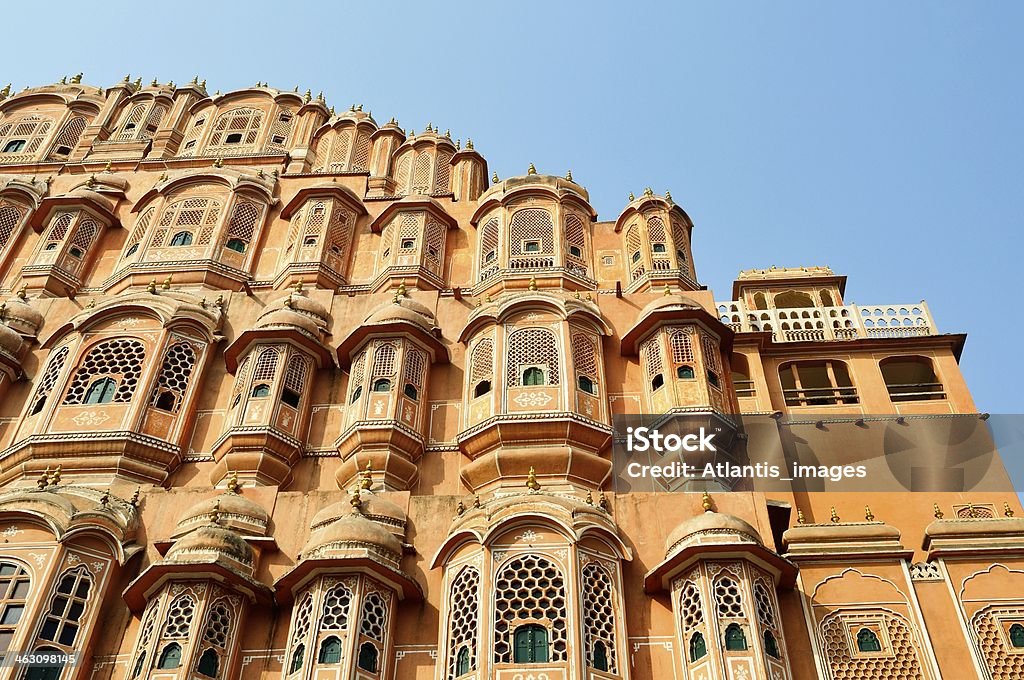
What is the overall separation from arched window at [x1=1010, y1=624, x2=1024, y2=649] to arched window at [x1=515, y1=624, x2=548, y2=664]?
704 cm

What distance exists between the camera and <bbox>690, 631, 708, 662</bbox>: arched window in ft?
48.9

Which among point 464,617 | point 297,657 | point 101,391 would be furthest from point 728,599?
point 101,391

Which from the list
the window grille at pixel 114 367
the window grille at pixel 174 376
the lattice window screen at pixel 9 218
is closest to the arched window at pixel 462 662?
the window grille at pixel 174 376

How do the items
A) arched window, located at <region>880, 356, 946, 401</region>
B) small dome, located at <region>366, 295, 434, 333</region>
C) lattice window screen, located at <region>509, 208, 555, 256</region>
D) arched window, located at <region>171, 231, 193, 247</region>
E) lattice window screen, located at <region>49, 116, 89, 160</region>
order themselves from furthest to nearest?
lattice window screen, located at <region>49, 116, 89, 160</region>
arched window, located at <region>171, 231, 193, 247</region>
lattice window screen, located at <region>509, 208, 555, 256</region>
arched window, located at <region>880, 356, 946, 401</region>
small dome, located at <region>366, 295, 434, 333</region>

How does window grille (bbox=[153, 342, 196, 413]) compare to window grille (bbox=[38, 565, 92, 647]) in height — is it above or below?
above

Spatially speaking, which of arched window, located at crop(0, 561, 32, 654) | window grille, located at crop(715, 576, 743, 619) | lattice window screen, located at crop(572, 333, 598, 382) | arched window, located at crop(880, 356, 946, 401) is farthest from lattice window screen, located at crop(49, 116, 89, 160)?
window grille, located at crop(715, 576, 743, 619)

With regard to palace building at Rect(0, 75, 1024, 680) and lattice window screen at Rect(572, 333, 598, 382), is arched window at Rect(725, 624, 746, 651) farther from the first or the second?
lattice window screen at Rect(572, 333, 598, 382)

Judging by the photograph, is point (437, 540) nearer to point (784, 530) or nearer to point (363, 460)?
point (363, 460)

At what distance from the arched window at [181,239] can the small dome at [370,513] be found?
11.1 m

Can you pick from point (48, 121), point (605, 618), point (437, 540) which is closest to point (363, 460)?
point (437, 540)

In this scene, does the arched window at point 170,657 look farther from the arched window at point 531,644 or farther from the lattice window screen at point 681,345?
the lattice window screen at point 681,345

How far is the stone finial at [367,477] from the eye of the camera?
18.2 metres

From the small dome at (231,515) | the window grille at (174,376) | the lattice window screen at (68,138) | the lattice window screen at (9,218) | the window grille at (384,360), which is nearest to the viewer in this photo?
the small dome at (231,515)

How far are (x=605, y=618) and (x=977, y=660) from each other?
18.0 ft
